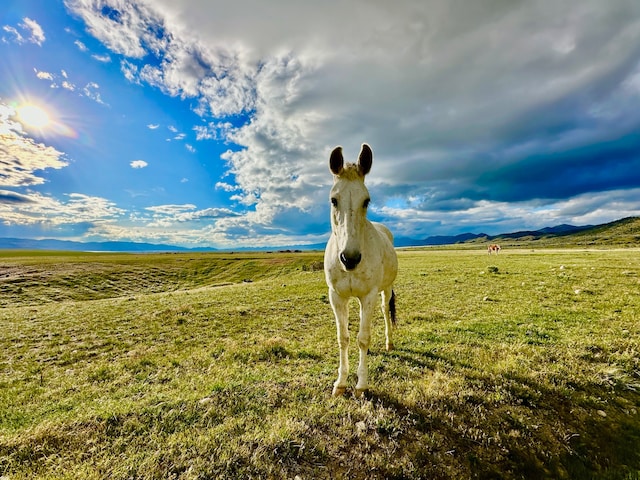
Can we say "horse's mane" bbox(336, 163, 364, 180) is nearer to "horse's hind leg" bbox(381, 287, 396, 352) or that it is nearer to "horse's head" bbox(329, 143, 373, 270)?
"horse's head" bbox(329, 143, 373, 270)

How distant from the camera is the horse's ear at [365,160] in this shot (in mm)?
5410

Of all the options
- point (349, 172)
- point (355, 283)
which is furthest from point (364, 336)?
point (349, 172)

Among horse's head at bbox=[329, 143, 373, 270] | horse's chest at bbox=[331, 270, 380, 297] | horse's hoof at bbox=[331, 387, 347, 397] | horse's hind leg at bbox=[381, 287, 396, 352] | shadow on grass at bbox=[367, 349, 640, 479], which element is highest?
horse's head at bbox=[329, 143, 373, 270]

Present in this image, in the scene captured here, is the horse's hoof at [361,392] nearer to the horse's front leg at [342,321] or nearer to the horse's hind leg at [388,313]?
the horse's front leg at [342,321]

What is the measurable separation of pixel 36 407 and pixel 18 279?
50.4 meters

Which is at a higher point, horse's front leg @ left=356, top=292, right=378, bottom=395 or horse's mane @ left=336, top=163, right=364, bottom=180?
horse's mane @ left=336, top=163, right=364, bottom=180

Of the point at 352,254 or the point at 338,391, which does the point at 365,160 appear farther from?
the point at 338,391

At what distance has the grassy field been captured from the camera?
379cm

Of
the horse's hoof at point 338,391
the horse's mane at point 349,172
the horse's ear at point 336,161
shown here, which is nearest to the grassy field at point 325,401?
the horse's hoof at point 338,391

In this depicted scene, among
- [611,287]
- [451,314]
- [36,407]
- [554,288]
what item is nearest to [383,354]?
[451,314]

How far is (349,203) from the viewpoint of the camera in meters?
4.96

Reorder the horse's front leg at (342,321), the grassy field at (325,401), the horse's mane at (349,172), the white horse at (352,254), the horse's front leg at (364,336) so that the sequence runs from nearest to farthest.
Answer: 1. the grassy field at (325,401)
2. the white horse at (352,254)
3. the horse's mane at (349,172)
4. the horse's front leg at (364,336)
5. the horse's front leg at (342,321)

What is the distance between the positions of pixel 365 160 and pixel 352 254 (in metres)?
1.99

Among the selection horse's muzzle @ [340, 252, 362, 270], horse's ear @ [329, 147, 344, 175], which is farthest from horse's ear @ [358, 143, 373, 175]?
horse's muzzle @ [340, 252, 362, 270]
